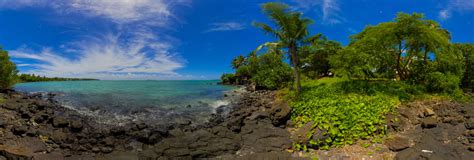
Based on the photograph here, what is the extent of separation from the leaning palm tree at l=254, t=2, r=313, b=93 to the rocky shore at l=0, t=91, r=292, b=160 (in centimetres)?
643

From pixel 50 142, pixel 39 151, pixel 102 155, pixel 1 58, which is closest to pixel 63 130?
pixel 50 142

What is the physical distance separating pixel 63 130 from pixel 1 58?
28849 mm

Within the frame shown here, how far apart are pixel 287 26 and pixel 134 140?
13.1 m

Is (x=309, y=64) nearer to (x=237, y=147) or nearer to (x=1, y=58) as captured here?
(x=237, y=147)

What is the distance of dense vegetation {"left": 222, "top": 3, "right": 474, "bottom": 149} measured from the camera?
9.84 m

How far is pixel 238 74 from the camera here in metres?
70.3

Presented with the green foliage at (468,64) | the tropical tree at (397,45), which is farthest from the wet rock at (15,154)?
the green foliage at (468,64)

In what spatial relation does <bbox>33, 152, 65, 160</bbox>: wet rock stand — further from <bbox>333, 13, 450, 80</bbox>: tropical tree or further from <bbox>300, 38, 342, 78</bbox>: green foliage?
<bbox>300, 38, 342, 78</bbox>: green foliage

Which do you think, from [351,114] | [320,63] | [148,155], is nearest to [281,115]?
[351,114]

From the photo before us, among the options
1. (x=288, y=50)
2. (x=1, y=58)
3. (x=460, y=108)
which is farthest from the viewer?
(x=1, y=58)

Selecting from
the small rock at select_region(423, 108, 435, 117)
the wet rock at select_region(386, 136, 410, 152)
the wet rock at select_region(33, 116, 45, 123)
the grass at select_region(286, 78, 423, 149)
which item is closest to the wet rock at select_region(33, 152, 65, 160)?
the wet rock at select_region(33, 116, 45, 123)

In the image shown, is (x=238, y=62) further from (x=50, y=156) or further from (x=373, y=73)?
(x=50, y=156)

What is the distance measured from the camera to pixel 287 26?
16.9 metres

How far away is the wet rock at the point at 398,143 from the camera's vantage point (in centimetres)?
786
